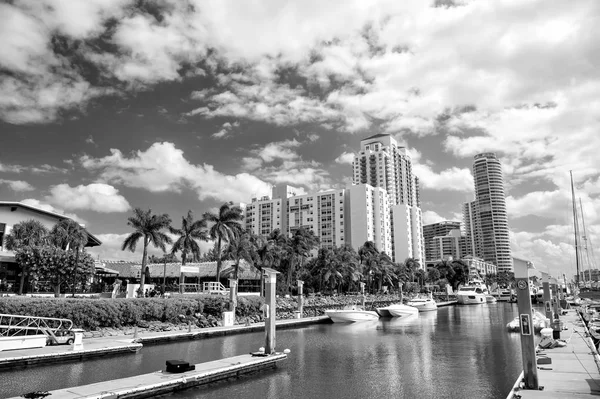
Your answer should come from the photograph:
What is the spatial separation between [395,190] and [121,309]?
165 metres

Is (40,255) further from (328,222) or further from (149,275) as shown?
(328,222)

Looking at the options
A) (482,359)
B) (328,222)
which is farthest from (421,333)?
(328,222)

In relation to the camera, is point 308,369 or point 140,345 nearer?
point 308,369

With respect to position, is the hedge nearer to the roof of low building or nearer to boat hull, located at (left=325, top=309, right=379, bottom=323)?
boat hull, located at (left=325, top=309, right=379, bottom=323)

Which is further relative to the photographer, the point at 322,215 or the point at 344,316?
the point at 322,215

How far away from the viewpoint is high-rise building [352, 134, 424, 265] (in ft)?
546

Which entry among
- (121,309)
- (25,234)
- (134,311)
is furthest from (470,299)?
(25,234)

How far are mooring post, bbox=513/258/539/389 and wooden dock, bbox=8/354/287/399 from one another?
1248 cm

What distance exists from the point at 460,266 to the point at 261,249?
106 meters

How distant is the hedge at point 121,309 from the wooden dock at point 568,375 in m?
29.1

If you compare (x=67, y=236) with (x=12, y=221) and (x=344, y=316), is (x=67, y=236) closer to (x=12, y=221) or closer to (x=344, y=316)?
(x=12, y=221)

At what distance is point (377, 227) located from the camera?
15475cm

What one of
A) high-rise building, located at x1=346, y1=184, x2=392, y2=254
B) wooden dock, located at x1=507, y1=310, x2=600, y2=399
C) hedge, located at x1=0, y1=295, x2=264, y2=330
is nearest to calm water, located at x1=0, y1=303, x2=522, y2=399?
wooden dock, located at x1=507, y1=310, x2=600, y2=399

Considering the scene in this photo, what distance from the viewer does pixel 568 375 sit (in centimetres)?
1638
